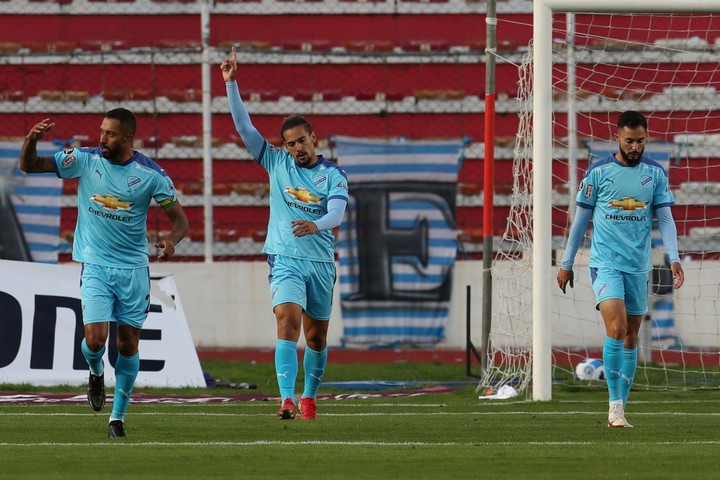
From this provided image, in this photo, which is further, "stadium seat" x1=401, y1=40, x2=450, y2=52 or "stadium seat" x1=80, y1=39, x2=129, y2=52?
"stadium seat" x1=401, y1=40, x2=450, y2=52

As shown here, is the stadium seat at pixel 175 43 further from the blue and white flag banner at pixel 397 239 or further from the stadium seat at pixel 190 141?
the blue and white flag banner at pixel 397 239

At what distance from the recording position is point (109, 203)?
8.67 metres

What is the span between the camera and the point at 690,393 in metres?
13.0

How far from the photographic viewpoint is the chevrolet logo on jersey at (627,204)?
9727mm

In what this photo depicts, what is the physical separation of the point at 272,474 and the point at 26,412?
4522 mm

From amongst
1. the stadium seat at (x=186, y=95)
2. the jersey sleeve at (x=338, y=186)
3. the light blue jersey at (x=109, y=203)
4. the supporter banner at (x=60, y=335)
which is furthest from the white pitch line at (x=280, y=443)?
the stadium seat at (x=186, y=95)

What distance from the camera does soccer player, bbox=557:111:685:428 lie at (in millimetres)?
9641

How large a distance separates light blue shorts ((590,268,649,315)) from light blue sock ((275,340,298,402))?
211 cm

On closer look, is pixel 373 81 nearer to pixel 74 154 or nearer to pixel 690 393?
pixel 690 393

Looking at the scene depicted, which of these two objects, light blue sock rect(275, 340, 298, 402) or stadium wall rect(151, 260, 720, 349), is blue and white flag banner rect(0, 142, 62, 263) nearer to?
stadium wall rect(151, 260, 720, 349)

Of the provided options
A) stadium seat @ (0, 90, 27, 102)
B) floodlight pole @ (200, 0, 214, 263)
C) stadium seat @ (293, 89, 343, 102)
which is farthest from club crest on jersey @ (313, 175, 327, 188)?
stadium seat @ (0, 90, 27, 102)

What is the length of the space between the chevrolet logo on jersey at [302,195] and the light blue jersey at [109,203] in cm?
121

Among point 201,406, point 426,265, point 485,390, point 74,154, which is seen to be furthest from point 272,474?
point 426,265

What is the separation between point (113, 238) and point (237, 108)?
1.49 meters
